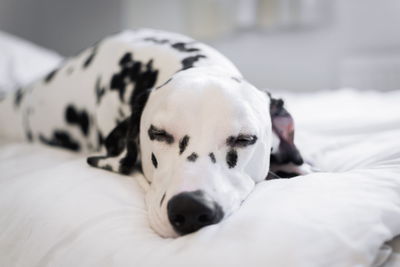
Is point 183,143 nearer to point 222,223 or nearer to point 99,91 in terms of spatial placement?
point 222,223

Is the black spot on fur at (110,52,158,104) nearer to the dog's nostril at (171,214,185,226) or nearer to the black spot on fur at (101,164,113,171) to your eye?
the black spot on fur at (101,164,113,171)

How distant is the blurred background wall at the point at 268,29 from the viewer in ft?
12.2

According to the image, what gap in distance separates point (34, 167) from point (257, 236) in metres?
1.10

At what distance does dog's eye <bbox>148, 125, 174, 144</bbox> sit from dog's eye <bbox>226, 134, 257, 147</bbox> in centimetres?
16

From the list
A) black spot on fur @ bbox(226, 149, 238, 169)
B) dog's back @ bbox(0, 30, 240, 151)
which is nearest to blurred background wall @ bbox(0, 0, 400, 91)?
dog's back @ bbox(0, 30, 240, 151)

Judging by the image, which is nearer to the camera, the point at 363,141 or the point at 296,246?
the point at 296,246

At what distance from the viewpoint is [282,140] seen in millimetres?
1499

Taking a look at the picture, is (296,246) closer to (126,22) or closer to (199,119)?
(199,119)

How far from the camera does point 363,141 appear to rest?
5.66ft

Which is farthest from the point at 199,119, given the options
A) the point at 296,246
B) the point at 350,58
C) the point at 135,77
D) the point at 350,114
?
the point at 350,58

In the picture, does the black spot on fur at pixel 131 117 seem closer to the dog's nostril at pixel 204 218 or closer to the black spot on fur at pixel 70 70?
the black spot on fur at pixel 70 70

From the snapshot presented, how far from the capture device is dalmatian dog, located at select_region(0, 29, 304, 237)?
1.10 m

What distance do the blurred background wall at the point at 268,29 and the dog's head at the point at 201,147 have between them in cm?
262

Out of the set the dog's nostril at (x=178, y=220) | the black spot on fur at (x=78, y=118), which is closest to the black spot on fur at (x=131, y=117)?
the black spot on fur at (x=78, y=118)
